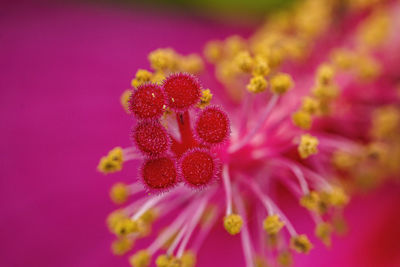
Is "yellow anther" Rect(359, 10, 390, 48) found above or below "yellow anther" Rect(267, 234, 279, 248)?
above

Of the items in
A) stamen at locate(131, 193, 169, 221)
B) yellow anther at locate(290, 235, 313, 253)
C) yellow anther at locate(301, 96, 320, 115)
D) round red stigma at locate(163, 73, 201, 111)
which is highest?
round red stigma at locate(163, 73, 201, 111)

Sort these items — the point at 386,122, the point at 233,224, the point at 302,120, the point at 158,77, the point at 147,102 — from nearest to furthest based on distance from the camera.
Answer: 1. the point at 147,102
2. the point at 233,224
3. the point at 158,77
4. the point at 302,120
5. the point at 386,122

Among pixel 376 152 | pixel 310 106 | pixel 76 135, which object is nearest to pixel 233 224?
pixel 310 106

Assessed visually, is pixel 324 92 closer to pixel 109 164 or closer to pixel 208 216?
pixel 208 216

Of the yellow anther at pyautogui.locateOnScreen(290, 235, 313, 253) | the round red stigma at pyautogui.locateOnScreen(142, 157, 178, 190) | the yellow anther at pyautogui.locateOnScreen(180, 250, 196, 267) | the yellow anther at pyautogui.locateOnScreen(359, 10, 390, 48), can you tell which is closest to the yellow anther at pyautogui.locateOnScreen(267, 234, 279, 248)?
the yellow anther at pyautogui.locateOnScreen(290, 235, 313, 253)

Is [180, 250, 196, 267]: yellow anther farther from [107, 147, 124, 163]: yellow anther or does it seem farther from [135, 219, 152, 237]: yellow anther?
[107, 147, 124, 163]: yellow anther

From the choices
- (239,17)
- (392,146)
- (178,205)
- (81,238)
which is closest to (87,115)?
(81,238)

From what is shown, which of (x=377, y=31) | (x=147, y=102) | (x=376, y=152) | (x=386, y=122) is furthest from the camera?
(x=377, y=31)
